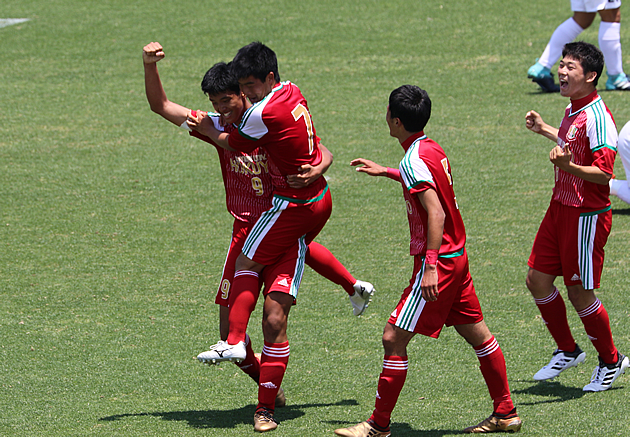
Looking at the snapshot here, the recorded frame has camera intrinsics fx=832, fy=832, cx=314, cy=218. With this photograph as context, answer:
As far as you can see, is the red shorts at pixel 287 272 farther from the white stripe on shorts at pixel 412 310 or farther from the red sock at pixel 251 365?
the white stripe on shorts at pixel 412 310

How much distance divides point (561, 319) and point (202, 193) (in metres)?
4.79

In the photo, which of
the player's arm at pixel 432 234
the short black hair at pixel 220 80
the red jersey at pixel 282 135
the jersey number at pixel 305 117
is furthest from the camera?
the short black hair at pixel 220 80

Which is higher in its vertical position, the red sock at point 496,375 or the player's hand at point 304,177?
the player's hand at point 304,177

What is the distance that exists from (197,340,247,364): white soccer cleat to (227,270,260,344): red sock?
4.5 inches

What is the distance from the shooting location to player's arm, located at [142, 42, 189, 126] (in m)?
4.99

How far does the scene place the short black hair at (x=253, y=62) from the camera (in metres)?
4.52

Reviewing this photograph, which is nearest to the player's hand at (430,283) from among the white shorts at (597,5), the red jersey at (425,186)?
the red jersey at (425,186)

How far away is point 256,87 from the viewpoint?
4.61 m

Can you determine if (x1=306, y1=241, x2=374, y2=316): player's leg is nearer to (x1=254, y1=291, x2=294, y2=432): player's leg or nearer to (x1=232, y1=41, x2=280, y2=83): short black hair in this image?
(x1=254, y1=291, x2=294, y2=432): player's leg

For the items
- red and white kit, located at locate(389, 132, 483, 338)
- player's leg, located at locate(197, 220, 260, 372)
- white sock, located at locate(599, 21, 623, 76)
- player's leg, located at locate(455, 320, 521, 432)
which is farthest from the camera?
white sock, located at locate(599, 21, 623, 76)

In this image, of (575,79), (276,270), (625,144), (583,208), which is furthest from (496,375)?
(625,144)

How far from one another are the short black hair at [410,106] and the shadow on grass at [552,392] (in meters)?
1.87

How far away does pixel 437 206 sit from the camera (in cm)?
411

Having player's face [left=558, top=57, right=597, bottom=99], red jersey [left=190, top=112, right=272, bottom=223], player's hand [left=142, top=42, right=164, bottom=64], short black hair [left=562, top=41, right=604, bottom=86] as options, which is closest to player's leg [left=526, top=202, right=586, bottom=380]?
player's face [left=558, top=57, right=597, bottom=99]
